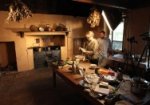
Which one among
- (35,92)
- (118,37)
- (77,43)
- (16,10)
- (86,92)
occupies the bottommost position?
(35,92)

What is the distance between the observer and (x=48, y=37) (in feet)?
20.9

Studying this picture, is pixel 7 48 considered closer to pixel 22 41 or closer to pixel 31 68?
pixel 22 41

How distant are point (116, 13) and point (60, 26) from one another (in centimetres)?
243

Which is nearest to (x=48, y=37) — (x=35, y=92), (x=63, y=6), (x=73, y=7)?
(x=63, y=6)

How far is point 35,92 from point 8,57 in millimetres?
2953

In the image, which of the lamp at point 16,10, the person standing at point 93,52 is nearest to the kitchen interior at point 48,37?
the lamp at point 16,10

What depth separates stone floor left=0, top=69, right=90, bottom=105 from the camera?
10.4 ft

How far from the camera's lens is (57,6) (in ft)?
19.5

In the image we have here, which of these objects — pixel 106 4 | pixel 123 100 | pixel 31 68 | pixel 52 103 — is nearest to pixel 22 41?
pixel 31 68

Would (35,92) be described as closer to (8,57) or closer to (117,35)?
(8,57)

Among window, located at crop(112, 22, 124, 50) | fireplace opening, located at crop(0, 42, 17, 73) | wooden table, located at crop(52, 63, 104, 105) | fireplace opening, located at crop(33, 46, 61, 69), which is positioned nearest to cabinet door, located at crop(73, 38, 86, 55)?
fireplace opening, located at crop(33, 46, 61, 69)

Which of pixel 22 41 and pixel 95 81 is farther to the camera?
pixel 22 41

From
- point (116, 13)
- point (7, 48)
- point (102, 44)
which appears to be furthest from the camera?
point (7, 48)

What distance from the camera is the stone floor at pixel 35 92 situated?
3178 millimetres
